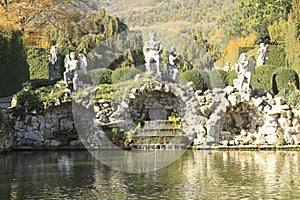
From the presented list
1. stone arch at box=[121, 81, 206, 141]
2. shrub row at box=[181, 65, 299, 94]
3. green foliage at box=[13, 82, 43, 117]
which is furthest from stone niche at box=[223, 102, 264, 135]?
green foliage at box=[13, 82, 43, 117]

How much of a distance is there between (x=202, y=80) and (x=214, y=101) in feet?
11.2

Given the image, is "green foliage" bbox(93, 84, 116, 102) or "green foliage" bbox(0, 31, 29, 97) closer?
"green foliage" bbox(93, 84, 116, 102)

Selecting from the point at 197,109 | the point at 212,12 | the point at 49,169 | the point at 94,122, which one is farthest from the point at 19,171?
the point at 212,12

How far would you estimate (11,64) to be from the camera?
991 inches

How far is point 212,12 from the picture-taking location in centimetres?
8094

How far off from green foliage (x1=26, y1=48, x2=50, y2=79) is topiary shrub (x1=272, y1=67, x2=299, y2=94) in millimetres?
11593

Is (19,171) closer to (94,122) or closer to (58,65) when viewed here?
(94,122)

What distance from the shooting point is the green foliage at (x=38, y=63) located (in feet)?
98.4

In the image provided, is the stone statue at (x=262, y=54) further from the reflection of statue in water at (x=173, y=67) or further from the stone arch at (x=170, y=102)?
the stone arch at (x=170, y=102)

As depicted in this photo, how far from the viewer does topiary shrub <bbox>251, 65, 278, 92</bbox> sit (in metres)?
26.7

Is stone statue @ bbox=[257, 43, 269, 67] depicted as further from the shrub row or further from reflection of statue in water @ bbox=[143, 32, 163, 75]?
reflection of statue in water @ bbox=[143, 32, 163, 75]

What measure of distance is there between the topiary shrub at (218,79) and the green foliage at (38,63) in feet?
29.3

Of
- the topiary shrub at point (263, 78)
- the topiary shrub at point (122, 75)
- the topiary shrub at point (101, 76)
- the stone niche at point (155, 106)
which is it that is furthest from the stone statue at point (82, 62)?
the topiary shrub at point (263, 78)

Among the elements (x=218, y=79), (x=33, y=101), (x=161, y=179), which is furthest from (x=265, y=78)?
(x=161, y=179)
